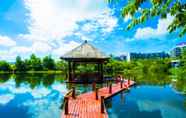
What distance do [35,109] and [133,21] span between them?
35.5ft

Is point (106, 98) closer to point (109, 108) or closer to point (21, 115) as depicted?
point (109, 108)

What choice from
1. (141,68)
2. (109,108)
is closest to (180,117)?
(109,108)

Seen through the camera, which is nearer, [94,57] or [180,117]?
[180,117]

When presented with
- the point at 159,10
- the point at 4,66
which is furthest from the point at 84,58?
the point at 4,66

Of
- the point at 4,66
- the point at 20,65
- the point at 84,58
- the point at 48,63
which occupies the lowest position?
the point at 4,66

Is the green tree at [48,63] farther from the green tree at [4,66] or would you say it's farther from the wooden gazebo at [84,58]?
the wooden gazebo at [84,58]

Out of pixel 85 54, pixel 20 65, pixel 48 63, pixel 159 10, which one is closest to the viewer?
pixel 159 10

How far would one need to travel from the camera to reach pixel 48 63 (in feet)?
267

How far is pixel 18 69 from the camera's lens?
79562mm

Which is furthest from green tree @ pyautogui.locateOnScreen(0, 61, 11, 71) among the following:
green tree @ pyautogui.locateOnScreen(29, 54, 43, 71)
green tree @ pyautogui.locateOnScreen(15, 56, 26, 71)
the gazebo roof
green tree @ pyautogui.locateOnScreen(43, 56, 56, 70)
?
the gazebo roof

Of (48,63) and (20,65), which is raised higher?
(48,63)

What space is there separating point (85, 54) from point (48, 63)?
190ft

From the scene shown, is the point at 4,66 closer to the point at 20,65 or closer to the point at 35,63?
the point at 20,65

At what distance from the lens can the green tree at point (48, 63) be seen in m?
80.6
